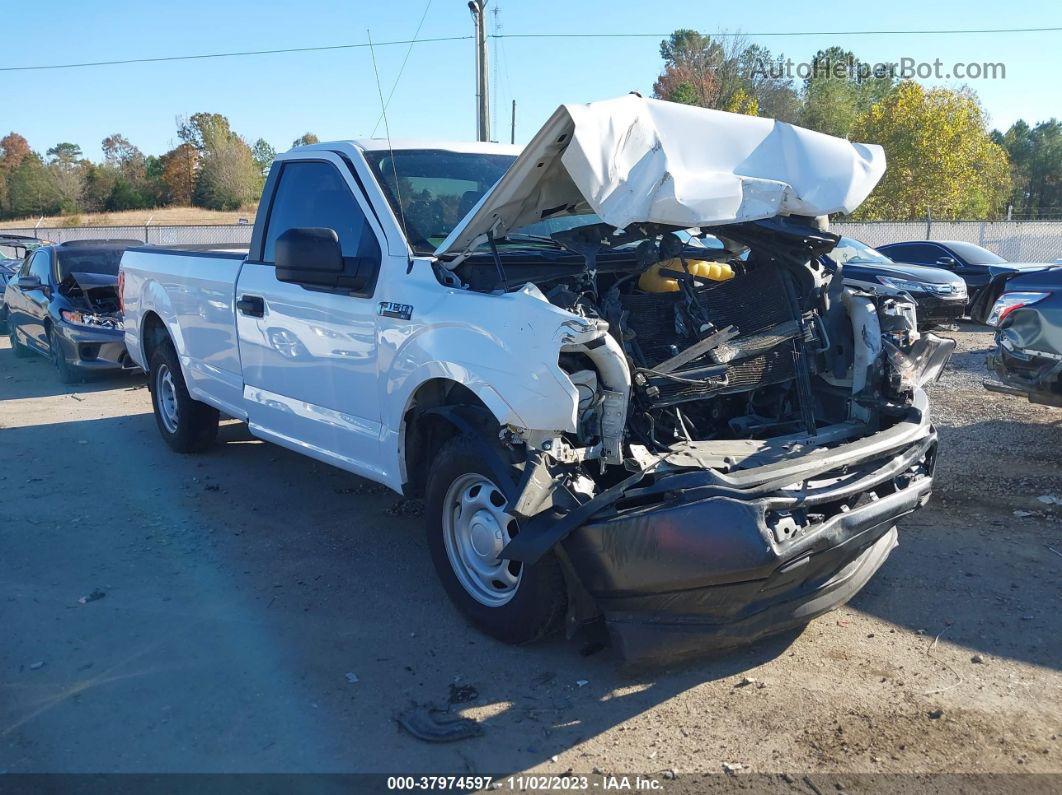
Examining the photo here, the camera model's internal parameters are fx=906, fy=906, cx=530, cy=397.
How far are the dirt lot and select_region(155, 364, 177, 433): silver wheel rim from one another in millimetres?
1487

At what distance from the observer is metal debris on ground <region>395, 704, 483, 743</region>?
3.39 metres

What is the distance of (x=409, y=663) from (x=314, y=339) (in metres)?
1.98

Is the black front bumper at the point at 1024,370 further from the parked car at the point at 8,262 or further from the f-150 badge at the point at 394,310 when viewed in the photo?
the parked car at the point at 8,262

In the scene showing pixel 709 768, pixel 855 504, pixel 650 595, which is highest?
pixel 855 504

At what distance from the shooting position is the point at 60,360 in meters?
11.7

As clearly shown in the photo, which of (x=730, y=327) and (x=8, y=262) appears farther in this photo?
(x=8, y=262)

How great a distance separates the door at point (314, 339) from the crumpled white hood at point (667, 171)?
0.81m

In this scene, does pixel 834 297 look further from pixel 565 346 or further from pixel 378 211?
pixel 378 211

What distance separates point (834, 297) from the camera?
4.68 m

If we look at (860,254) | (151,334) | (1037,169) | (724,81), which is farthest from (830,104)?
(151,334)

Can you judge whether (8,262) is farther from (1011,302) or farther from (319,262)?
(1011,302)

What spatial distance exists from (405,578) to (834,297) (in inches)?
107

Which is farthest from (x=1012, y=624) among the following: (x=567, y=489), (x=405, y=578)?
(x=405, y=578)

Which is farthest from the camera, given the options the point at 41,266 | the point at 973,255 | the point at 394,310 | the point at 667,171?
the point at 973,255
